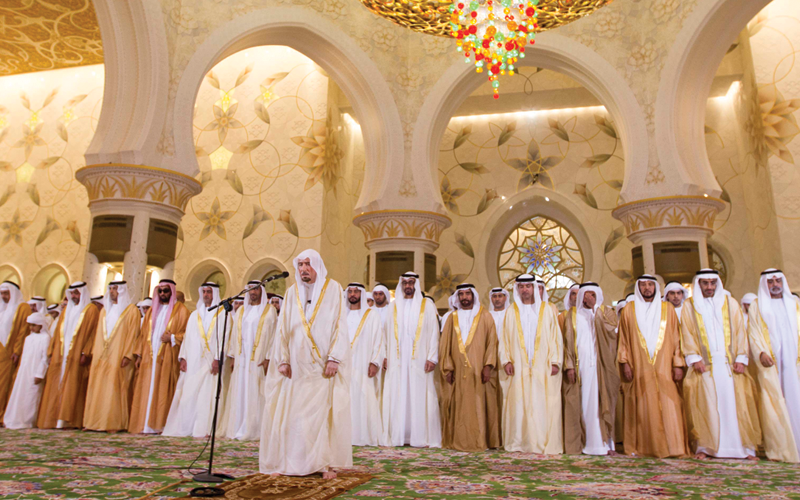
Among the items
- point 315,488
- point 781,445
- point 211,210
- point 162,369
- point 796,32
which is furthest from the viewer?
point 211,210

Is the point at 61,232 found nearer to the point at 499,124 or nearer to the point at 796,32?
the point at 499,124

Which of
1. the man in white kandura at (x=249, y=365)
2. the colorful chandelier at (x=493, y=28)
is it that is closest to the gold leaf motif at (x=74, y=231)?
the man in white kandura at (x=249, y=365)

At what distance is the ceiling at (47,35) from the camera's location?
27.5ft

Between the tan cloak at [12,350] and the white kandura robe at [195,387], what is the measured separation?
1.88 meters

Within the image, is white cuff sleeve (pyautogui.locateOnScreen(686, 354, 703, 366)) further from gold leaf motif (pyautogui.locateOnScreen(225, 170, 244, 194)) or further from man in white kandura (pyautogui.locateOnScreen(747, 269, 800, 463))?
gold leaf motif (pyautogui.locateOnScreen(225, 170, 244, 194))

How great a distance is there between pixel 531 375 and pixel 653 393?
947 mm

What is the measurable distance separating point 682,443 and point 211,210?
7.68 m

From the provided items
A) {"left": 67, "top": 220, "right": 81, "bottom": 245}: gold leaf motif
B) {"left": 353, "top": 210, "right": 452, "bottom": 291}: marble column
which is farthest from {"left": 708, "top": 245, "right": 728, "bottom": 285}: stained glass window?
{"left": 67, "top": 220, "right": 81, "bottom": 245}: gold leaf motif

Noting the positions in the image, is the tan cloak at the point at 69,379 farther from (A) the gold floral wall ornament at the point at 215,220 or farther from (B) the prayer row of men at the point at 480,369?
(A) the gold floral wall ornament at the point at 215,220

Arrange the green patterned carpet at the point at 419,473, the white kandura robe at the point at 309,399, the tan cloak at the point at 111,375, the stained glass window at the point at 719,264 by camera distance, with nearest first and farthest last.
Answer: the green patterned carpet at the point at 419,473 < the white kandura robe at the point at 309,399 < the tan cloak at the point at 111,375 < the stained glass window at the point at 719,264

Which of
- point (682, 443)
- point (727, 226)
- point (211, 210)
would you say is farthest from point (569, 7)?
point (211, 210)

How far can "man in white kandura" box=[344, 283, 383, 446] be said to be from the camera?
A: 207 inches

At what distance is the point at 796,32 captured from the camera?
845cm

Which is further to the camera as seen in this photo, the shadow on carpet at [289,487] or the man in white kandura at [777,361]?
the man in white kandura at [777,361]
